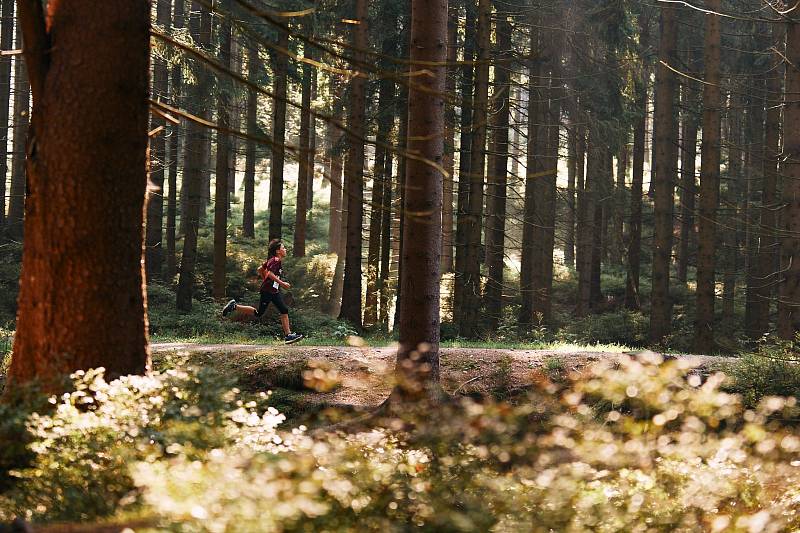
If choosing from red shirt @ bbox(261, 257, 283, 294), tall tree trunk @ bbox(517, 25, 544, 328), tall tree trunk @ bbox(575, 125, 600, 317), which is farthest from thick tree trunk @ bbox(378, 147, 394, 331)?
tall tree trunk @ bbox(575, 125, 600, 317)

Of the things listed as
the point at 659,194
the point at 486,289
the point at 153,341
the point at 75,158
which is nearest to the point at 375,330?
the point at 486,289

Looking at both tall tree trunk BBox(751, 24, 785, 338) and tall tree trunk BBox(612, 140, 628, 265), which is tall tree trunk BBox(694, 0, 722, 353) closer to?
tall tree trunk BBox(751, 24, 785, 338)

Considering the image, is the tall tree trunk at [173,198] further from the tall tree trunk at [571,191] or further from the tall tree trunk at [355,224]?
the tall tree trunk at [571,191]

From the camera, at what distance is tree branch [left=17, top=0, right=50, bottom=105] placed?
7117mm

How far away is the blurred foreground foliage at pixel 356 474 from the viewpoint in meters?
4.12

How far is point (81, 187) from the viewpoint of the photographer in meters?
7.00

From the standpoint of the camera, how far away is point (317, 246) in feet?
122

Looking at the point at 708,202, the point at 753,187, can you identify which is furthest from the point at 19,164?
the point at 753,187

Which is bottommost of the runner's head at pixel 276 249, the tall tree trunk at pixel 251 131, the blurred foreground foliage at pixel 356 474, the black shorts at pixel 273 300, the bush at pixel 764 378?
the bush at pixel 764 378

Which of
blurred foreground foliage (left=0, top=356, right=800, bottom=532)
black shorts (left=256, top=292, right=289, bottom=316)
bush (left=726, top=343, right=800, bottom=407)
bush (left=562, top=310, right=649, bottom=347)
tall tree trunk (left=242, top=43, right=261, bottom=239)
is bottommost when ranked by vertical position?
bush (left=562, top=310, right=649, bottom=347)

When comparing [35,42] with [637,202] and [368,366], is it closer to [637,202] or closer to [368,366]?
[368,366]

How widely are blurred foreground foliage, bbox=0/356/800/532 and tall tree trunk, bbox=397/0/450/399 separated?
9.70 ft

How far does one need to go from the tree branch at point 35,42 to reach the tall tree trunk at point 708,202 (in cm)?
1634

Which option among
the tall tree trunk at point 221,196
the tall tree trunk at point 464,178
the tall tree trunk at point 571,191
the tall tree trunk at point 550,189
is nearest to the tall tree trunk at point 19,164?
the tall tree trunk at point 221,196
